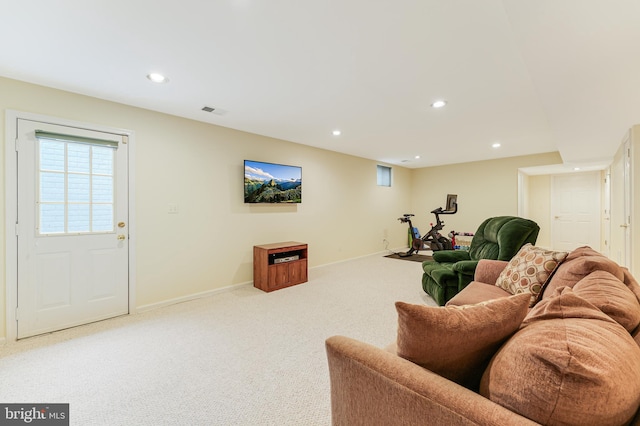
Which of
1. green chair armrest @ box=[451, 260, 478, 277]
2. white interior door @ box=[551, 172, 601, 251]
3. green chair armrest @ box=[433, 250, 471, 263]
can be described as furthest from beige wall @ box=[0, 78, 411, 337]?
white interior door @ box=[551, 172, 601, 251]

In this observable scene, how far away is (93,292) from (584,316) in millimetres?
3755

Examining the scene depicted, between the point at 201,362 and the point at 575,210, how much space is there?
8329mm

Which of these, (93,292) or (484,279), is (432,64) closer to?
(484,279)

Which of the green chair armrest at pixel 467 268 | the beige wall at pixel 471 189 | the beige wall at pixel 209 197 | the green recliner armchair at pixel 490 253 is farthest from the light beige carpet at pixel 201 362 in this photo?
the beige wall at pixel 471 189

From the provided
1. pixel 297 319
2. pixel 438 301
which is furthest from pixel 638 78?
pixel 297 319

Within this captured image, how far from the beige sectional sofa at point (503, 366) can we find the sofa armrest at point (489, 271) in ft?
4.66

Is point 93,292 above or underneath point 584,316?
underneath

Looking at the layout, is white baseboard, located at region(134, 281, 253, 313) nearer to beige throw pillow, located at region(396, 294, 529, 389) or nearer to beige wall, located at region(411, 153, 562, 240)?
beige throw pillow, located at region(396, 294, 529, 389)

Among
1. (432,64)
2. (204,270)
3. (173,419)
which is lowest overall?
(173,419)

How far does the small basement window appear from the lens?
6758 mm

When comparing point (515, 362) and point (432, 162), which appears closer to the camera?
point (515, 362)

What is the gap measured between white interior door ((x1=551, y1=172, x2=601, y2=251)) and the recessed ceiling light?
27.5 feet

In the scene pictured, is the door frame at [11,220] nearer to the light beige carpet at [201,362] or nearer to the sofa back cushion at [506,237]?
the light beige carpet at [201,362]

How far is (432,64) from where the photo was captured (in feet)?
7.20
